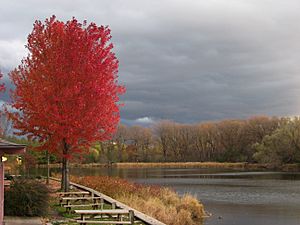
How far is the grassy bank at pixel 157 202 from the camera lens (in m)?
20.9

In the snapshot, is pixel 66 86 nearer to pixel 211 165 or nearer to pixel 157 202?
pixel 157 202

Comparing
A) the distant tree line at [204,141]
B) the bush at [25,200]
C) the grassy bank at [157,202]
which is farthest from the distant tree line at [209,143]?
the bush at [25,200]

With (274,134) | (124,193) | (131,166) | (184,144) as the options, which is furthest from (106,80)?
(184,144)

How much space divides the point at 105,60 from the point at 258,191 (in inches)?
858

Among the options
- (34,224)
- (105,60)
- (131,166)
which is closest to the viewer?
(34,224)

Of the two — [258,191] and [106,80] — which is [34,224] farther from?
[258,191]

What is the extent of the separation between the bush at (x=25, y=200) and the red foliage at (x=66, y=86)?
6.08m

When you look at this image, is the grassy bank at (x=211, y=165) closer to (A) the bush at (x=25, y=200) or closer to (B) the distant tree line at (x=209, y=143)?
(B) the distant tree line at (x=209, y=143)

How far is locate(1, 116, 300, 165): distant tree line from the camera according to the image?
88.1 meters

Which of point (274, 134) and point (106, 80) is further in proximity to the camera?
point (274, 134)

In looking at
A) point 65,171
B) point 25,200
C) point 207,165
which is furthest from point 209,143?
point 25,200

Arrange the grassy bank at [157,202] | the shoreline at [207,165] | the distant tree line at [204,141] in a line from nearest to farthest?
1. the grassy bank at [157,202]
2. the shoreline at [207,165]
3. the distant tree line at [204,141]

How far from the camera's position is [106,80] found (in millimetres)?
23172

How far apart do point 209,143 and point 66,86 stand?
328ft
